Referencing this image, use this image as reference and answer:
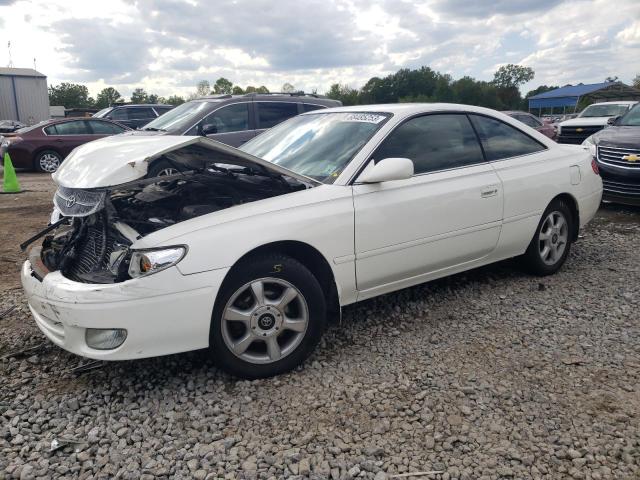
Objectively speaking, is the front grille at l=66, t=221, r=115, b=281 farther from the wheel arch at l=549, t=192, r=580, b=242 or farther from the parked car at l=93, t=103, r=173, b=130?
the parked car at l=93, t=103, r=173, b=130

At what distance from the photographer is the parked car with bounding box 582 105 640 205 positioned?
7.07 m

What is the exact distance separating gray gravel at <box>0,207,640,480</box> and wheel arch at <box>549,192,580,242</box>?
104cm

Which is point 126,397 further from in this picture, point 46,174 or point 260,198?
point 46,174

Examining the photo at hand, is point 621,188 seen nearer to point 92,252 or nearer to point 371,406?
point 371,406

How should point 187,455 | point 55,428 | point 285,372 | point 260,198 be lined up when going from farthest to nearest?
point 260,198, point 285,372, point 55,428, point 187,455

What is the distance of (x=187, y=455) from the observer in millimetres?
2408

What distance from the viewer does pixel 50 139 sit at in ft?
43.9

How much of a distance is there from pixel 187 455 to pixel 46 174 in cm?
1309

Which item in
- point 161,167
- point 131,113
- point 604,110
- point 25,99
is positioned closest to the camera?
point 161,167

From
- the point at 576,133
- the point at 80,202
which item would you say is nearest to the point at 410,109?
the point at 80,202

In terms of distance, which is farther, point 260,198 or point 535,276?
point 535,276

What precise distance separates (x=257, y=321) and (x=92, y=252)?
3.67 feet

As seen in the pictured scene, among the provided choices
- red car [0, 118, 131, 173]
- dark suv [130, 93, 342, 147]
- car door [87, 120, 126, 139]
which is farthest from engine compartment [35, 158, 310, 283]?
car door [87, 120, 126, 139]

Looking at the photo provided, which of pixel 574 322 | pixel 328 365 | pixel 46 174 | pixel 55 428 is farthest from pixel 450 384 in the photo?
pixel 46 174
